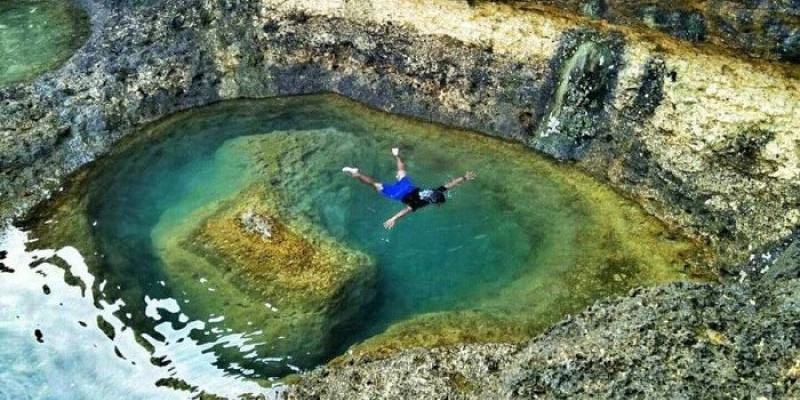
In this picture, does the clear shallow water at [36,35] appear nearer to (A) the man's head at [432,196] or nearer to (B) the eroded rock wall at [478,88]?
(B) the eroded rock wall at [478,88]

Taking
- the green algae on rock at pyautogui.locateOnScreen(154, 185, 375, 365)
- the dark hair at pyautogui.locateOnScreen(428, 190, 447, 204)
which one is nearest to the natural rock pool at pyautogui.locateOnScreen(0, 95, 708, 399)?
the green algae on rock at pyautogui.locateOnScreen(154, 185, 375, 365)

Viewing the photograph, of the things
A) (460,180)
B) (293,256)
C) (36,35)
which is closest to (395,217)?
(460,180)

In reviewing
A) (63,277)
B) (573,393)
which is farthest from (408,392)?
(63,277)

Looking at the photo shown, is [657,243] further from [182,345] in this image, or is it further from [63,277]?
[63,277]

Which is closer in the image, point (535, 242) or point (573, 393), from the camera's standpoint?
point (573, 393)

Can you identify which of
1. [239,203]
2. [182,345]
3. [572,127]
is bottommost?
[182,345]

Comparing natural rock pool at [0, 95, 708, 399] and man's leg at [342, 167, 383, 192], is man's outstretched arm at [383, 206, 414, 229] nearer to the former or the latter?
natural rock pool at [0, 95, 708, 399]
